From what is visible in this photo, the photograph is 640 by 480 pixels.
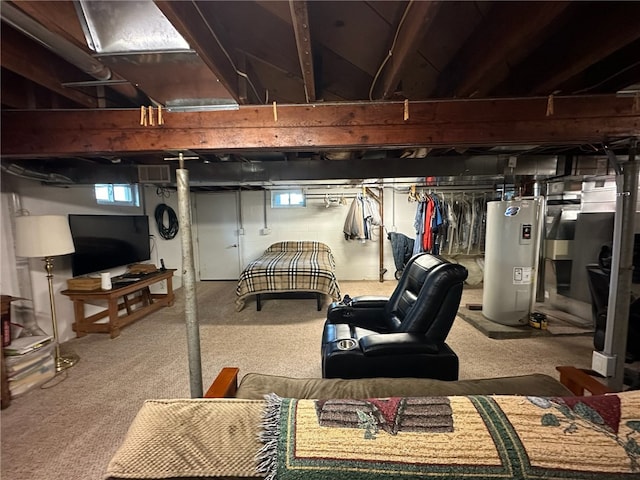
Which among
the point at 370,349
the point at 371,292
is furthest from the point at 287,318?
the point at 370,349

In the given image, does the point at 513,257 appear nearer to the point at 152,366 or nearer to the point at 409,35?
the point at 409,35

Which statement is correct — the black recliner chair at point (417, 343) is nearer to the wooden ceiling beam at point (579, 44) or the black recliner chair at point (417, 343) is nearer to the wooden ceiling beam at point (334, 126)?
the wooden ceiling beam at point (334, 126)

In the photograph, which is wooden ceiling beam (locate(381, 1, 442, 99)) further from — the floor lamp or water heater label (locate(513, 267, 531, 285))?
the floor lamp

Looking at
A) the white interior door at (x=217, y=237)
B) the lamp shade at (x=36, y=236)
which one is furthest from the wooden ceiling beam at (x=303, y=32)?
the white interior door at (x=217, y=237)

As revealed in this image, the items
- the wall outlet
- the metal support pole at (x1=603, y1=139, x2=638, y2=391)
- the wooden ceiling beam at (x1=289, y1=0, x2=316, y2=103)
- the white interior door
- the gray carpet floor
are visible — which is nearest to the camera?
the wooden ceiling beam at (x1=289, y1=0, x2=316, y2=103)

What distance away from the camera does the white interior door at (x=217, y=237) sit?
625cm

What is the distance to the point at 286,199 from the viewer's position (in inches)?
242

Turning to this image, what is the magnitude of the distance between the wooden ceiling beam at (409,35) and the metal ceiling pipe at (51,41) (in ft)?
4.75

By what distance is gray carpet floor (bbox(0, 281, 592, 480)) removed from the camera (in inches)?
69.3

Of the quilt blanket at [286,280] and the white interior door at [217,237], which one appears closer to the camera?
the quilt blanket at [286,280]

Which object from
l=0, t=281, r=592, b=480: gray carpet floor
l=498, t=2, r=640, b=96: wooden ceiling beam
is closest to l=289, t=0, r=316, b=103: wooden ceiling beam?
l=498, t=2, r=640, b=96: wooden ceiling beam

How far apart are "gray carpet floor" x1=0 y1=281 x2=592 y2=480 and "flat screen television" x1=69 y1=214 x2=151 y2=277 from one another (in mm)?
911

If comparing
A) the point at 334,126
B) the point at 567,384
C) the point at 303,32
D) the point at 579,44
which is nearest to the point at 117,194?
the point at 334,126

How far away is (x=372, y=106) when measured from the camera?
1.88 meters
